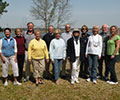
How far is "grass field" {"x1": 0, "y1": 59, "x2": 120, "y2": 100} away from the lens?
3953 millimetres

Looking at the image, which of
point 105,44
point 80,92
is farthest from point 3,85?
point 105,44

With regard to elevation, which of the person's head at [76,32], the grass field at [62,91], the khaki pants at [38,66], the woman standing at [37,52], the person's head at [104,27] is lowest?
the grass field at [62,91]

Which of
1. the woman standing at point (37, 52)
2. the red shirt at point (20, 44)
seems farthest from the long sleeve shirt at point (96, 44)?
the red shirt at point (20, 44)

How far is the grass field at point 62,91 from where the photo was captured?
3953 mm

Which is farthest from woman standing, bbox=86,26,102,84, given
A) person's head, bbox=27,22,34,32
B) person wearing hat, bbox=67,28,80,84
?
person's head, bbox=27,22,34,32

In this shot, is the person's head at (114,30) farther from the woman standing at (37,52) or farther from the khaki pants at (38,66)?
the khaki pants at (38,66)

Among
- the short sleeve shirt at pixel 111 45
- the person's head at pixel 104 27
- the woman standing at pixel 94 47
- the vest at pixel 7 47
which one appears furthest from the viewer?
the person's head at pixel 104 27

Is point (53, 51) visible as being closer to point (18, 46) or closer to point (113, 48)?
point (18, 46)

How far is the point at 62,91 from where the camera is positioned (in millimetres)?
4320

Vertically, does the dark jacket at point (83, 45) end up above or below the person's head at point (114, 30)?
below

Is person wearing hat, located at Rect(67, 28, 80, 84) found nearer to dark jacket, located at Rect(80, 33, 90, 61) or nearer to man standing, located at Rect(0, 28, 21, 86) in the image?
dark jacket, located at Rect(80, 33, 90, 61)

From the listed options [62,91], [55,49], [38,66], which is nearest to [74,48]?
[55,49]

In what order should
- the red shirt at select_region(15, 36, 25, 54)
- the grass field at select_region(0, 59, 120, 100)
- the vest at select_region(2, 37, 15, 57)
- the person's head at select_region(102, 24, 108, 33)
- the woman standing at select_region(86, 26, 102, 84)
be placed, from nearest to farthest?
the grass field at select_region(0, 59, 120, 100)
the vest at select_region(2, 37, 15, 57)
the red shirt at select_region(15, 36, 25, 54)
the woman standing at select_region(86, 26, 102, 84)
the person's head at select_region(102, 24, 108, 33)

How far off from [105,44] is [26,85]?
3.11 m
